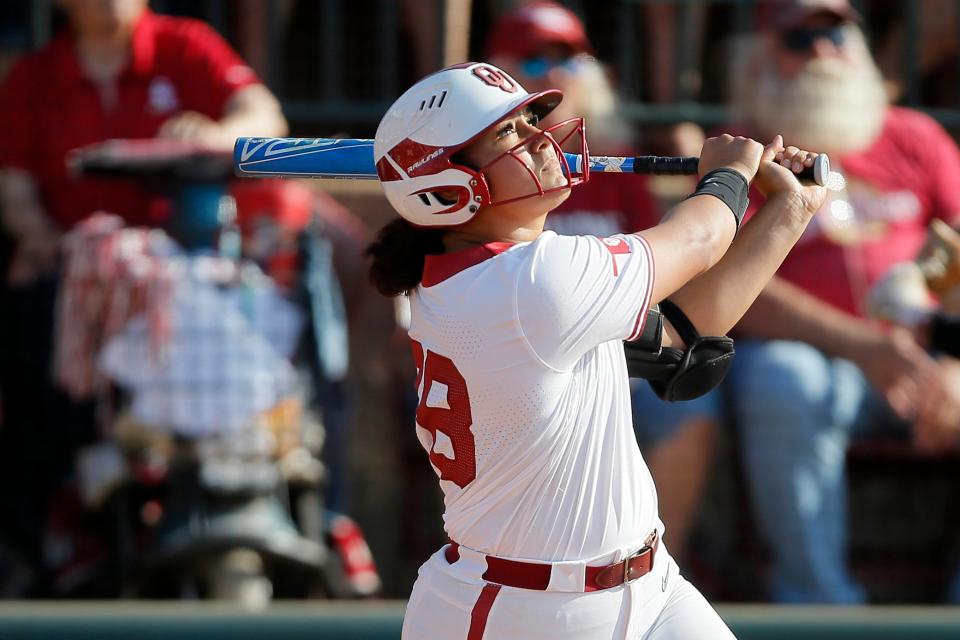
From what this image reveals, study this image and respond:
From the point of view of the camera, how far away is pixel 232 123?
4852 millimetres

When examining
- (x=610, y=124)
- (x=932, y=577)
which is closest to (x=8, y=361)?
(x=610, y=124)

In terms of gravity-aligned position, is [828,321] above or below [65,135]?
below

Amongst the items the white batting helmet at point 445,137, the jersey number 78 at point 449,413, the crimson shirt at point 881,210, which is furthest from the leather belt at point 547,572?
the crimson shirt at point 881,210

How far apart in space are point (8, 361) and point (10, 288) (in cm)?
23

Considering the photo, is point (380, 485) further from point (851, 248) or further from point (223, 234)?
point (851, 248)

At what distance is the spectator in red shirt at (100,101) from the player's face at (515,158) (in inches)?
94.9

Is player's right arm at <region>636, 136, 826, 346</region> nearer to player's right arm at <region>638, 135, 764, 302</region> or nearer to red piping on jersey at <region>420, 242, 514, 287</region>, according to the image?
player's right arm at <region>638, 135, 764, 302</region>

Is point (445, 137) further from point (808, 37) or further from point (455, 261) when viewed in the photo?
→ point (808, 37)

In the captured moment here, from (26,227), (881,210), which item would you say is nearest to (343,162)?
→ (26,227)

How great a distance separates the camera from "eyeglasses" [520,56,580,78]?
5.04 m

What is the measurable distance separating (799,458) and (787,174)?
201cm

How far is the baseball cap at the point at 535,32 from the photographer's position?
5.03 metres

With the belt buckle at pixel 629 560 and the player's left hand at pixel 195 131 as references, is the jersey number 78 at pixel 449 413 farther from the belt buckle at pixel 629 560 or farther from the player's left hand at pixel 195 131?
the player's left hand at pixel 195 131

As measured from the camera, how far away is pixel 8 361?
4.88 m
